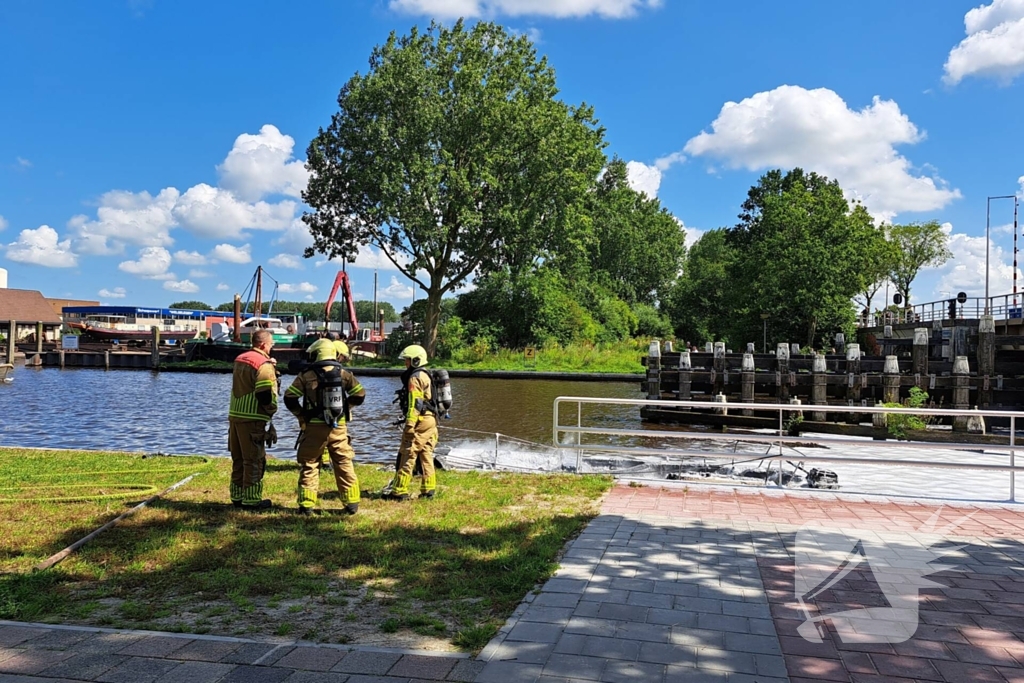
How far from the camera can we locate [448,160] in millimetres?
38719

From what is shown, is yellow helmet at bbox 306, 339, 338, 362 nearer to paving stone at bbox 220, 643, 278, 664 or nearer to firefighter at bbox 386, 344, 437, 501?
firefighter at bbox 386, 344, 437, 501

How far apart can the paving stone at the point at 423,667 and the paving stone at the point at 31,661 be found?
1.62m

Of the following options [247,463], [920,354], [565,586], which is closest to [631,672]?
[565,586]

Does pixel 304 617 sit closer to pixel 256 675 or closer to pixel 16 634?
pixel 256 675

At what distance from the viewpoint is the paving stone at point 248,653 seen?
135 inches

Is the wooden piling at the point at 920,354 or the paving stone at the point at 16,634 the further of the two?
the wooden piling at the point at 920,354

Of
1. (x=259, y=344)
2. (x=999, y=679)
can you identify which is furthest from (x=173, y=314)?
(x=999, y=679)

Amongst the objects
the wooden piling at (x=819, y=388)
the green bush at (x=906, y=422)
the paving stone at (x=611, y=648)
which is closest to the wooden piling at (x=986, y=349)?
the green bush at (x=906, y=422)

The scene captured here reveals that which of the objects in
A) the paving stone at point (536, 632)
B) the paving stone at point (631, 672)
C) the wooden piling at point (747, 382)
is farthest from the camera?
the wooden piling at point (747, 382)

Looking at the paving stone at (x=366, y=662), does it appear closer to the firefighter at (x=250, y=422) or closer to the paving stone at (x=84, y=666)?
the paving stone at (x=84, y=666)

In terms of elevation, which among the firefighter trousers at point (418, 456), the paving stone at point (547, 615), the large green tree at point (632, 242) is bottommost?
the paving stone at point (547, 615)

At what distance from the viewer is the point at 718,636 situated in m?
3.82

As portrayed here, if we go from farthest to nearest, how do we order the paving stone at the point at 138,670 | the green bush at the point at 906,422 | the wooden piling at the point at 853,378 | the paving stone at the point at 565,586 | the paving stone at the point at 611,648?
the wooden piling at the point at 853,378
the green bush at the point at 906,422
the paving stone at the point at 565,586
the paving stone at the point at 611,648
the paving stone at the point at 138,670

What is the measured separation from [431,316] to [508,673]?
3784 cm
